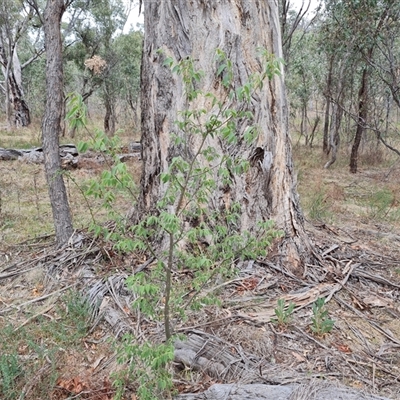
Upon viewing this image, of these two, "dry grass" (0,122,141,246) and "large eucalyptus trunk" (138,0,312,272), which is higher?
"large eucalyptus trunk" (138,0,312,272)

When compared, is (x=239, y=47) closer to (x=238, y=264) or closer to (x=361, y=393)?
(x=238, y=264)

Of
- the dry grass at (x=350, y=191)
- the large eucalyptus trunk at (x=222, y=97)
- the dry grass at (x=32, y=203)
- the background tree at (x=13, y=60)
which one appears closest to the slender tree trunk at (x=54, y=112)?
the dry grass at (x=32, y=203)

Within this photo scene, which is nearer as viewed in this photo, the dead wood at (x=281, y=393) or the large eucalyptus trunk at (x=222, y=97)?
the dead wood at (x=281, y=393)

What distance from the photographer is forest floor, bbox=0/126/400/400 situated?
2.12 metres

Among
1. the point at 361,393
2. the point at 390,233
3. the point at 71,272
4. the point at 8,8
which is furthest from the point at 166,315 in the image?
the point at 8,8

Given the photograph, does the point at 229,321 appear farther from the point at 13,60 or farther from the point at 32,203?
the point at 13,60

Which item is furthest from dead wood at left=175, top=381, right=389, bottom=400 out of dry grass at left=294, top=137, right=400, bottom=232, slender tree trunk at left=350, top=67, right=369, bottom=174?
slender tree trunk at left=350, top=67, right=369, bottom=174

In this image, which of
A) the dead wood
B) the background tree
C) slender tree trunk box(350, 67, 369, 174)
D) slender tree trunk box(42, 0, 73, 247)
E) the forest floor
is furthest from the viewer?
the background tree

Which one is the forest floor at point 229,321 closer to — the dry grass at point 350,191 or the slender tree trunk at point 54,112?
the slender tree trunk at point 54,112

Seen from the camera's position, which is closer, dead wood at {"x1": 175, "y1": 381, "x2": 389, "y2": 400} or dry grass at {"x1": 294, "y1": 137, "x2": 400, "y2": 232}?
dead wood at {"x1": 175, "y1": 381, "x2": 389, "y2": 400}

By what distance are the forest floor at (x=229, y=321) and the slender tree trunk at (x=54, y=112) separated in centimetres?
24

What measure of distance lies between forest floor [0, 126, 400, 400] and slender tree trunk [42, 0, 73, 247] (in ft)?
0.80

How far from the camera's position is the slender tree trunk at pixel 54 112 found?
3480mm

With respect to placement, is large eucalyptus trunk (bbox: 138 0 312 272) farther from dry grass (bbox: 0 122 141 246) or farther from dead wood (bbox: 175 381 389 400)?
dead wood (bbox: 175 381 389 400)
